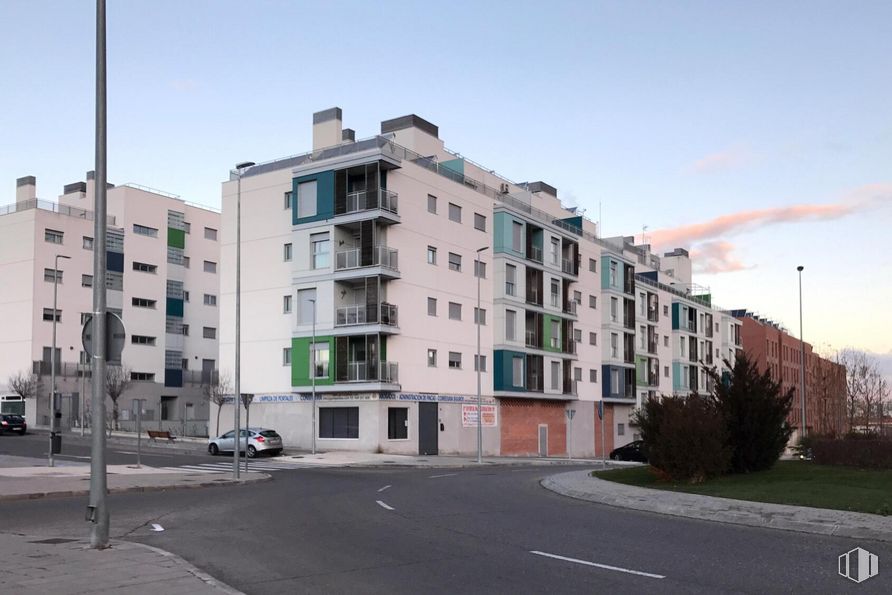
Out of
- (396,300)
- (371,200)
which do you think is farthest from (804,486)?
(371,200)

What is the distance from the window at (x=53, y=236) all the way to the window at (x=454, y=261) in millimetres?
34514

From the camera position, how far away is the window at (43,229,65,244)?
6694cm

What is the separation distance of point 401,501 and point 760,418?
10.3 meters

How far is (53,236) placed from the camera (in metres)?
67.5

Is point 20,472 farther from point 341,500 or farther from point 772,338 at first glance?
point 772,338

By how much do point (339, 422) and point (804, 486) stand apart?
104 feet

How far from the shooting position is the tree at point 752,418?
2309 cm

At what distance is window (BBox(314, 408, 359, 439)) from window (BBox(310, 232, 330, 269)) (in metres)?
7.91

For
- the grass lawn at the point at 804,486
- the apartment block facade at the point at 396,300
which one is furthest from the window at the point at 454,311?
the grass lawn at the point at 804,486

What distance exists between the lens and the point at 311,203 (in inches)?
1902

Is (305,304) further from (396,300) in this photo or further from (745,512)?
(745,512)

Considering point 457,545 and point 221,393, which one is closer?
point 457,545
